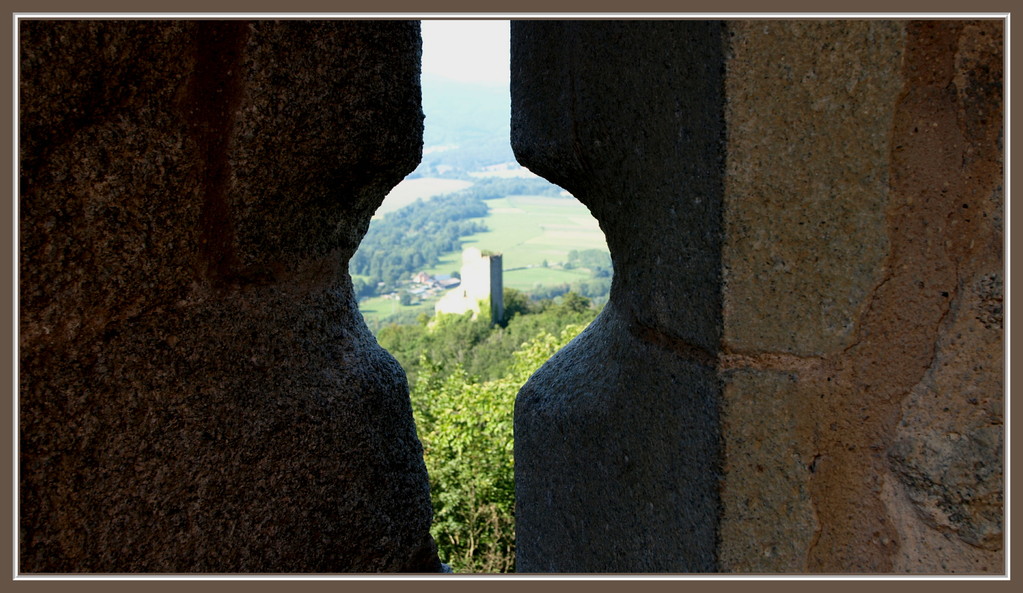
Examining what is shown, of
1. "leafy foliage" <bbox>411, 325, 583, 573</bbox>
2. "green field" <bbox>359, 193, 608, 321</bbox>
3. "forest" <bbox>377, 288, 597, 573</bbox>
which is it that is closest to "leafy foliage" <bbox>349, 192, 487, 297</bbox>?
"green field" <bbox>359, 193, 608, 321</bbox>

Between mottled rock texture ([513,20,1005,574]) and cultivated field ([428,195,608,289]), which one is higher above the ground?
cultivated field ([428,195,608,289])

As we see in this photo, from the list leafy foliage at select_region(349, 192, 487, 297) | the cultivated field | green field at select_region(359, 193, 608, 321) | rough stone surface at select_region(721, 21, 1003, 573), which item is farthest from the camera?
the cultivated field

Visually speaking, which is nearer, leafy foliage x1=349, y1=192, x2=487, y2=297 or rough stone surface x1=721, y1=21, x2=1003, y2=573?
rough stone surface x1=721, y1=21, x2=1003, y2=573

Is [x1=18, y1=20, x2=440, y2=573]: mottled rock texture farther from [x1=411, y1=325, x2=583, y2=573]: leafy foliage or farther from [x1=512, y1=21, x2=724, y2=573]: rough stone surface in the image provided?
[x1=411, y1=325, x2=583, y2=573]: leafy foliage

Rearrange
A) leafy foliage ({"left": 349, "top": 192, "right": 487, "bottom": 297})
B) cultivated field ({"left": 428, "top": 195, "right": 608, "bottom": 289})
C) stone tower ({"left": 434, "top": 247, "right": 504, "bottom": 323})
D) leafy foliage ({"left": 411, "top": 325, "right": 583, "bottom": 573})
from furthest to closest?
cultivated field ({"left": 428, "top": 195, "right": 608, "bottom": 289})
leafy foliage ({"left": 349, "top": 192, "right": 487, "bottom": 297})
stone tower ({"left": 434, "top": 247, "right": 504, "bottom": 323})
leafy foliage ({"left": 411, "top": 325, "right": 583, "bottom": 573})

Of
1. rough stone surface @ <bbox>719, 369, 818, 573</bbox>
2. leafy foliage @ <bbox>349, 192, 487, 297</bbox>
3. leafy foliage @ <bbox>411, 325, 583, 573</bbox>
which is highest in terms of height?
leafy foliage @ <bbox>349, 192, 487, 297</bbox>

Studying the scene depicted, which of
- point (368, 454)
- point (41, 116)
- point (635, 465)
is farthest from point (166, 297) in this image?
point (635, 465)

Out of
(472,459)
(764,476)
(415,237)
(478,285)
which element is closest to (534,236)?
(415,237)
